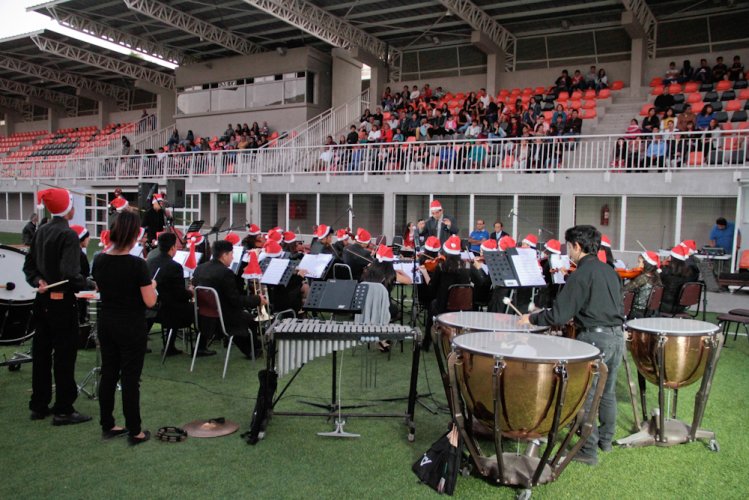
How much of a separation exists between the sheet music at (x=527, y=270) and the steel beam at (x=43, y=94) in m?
38.3

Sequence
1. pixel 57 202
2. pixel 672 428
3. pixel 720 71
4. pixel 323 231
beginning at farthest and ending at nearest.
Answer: pixel 720 71
pixel 323 231
pixel 672 428
pixel 57 202

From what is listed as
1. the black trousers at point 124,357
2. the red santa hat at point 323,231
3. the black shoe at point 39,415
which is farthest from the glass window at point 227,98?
the black trousers at point 124,357

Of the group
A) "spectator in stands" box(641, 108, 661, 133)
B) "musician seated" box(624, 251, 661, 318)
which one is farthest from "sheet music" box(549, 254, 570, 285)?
"spectator in stands" box(641, 108, 661, 133)

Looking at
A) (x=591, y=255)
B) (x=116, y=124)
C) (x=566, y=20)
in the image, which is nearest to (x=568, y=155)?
(x=566, y=20)

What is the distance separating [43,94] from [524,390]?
42068mm

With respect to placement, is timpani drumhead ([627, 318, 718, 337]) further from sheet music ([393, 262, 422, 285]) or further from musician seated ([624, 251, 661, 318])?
sheet music ([393, 262, 422, 285])

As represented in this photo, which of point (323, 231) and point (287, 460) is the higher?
point (323, 231)

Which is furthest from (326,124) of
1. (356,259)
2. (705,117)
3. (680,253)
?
(680,253)

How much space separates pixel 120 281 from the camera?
4.58m

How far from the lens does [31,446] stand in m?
4.69

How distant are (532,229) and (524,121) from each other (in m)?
3.41

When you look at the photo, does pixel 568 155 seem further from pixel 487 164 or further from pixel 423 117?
pixel 423 117

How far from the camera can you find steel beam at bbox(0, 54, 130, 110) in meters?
30.6

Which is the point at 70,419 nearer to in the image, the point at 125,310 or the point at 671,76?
the point at 125,310
